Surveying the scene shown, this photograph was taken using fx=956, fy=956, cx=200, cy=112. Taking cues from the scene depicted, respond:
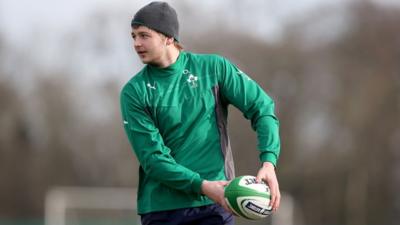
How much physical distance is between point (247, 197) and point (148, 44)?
111 centimetres

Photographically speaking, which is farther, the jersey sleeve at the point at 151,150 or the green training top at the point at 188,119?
the green training top at the point at 188,119

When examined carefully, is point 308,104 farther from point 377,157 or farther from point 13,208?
point 13,208

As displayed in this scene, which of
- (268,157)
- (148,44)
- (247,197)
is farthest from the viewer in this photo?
(148,44)

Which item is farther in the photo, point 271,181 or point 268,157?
point 268,157

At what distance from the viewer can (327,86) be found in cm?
3650

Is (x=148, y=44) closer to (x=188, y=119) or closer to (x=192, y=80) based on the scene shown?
(x=192, y=80)

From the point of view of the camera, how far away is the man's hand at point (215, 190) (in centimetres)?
536

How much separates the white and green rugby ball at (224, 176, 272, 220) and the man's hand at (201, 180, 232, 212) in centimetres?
3

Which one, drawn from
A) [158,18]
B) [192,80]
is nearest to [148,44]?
[158,18]

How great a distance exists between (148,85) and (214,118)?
0.44 meters

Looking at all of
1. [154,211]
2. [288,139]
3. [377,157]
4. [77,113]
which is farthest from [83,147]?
[154,211]

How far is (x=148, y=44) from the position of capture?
18.6 ft

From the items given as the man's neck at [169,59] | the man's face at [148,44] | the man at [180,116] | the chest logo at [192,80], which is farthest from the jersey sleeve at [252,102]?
the man's face at [148,44]

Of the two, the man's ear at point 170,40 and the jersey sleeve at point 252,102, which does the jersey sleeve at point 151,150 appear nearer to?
the man's ear at point 170,40
